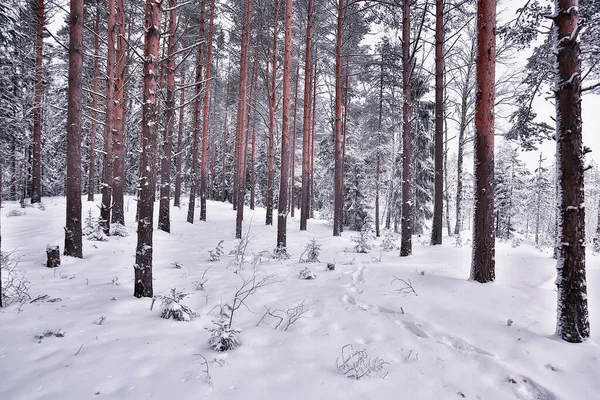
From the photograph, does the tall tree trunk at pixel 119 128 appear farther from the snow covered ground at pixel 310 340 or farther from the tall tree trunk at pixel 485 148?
the tall tree trunk at pixel 485 148

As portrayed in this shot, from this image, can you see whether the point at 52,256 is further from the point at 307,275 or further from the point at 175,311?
the point at 307,275

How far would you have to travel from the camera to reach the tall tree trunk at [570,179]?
340cm

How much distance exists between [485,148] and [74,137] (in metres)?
8.61

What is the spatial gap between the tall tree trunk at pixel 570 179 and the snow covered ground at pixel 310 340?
15.1 inches

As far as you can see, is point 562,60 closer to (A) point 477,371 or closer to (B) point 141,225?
(A) point 477,371

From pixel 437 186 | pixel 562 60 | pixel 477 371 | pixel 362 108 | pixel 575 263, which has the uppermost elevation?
pixel 362 108

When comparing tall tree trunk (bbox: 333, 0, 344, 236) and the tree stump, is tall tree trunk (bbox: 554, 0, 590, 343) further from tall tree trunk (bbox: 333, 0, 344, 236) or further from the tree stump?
tall tree trunk (bbox: 333, 0, 344, 236)

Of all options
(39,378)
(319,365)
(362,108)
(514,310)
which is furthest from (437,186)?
(362,108)

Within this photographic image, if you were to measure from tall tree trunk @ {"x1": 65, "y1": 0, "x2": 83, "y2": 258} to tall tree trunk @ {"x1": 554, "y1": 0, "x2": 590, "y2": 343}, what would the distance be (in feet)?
28.9

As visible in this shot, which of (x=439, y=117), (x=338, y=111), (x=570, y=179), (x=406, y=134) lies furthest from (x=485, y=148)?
(x=338, y=111)

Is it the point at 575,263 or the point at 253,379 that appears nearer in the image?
the point at 253,379

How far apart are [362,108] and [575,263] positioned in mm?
19194

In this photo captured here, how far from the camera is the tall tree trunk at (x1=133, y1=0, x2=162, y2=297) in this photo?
4320 mm

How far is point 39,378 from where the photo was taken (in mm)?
2525
